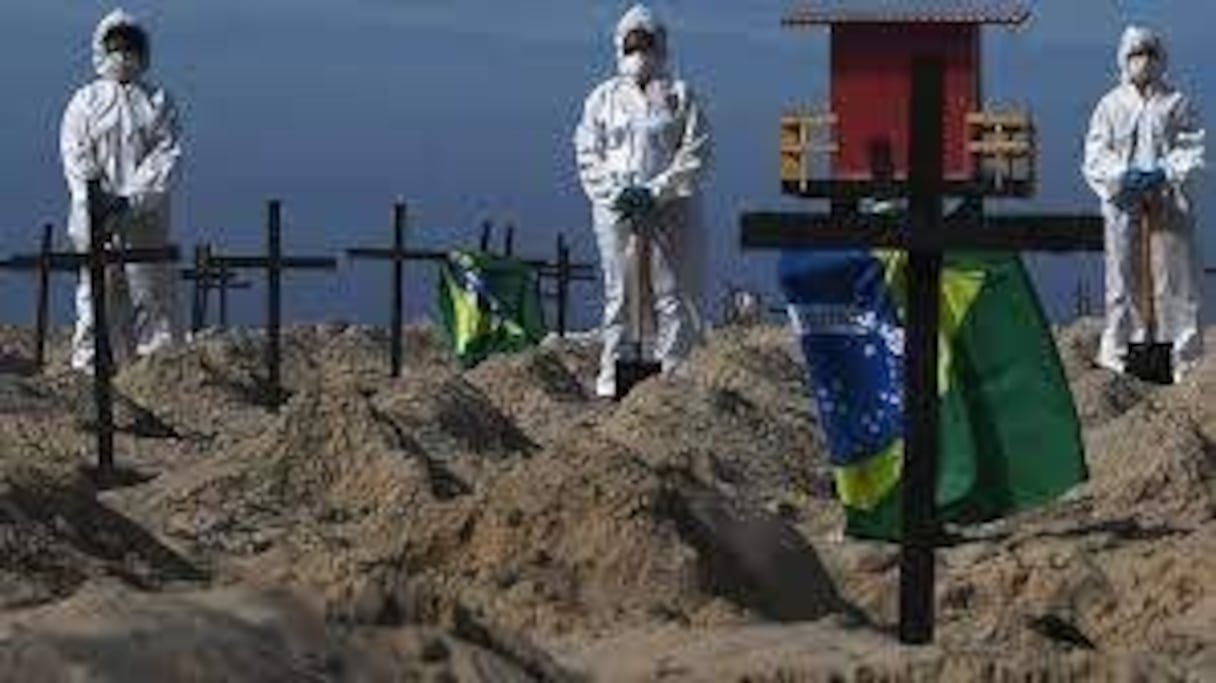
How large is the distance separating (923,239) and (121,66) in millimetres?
11441

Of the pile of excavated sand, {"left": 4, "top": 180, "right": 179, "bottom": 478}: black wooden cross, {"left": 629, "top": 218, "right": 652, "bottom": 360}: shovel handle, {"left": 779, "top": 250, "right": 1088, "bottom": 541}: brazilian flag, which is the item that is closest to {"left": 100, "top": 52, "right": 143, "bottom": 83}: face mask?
the pile of excavated sand

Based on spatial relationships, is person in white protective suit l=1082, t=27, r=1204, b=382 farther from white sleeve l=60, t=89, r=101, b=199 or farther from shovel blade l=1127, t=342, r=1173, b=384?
white sleeve l=60, t=89, r=101, b=199

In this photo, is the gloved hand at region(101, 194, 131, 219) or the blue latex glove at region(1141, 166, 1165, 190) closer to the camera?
the gloved hand at region(101, 194, 131, 219)

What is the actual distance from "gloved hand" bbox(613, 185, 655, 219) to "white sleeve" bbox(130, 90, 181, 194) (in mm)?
2659

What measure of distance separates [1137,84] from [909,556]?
11786mm

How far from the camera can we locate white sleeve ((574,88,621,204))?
1942cm

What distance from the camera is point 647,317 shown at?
65.3 ft

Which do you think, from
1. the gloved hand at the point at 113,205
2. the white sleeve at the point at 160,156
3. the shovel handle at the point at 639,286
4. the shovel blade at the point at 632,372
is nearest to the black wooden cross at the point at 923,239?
the gloved hand at the point at 113,205

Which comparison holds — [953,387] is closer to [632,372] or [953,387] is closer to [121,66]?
[632,372]

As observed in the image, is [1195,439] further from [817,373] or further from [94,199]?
[94,199]

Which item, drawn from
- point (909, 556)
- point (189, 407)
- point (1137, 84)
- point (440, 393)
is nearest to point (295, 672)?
point (909, 556)

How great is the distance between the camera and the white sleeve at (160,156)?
19625 mm

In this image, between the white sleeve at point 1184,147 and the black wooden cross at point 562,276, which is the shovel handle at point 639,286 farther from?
the black wooden cross at point 562,276

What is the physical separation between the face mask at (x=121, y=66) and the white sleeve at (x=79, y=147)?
195mm
